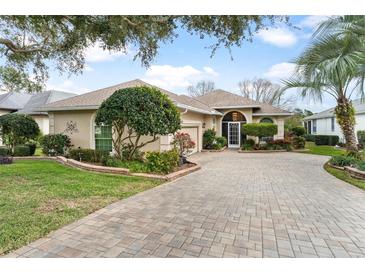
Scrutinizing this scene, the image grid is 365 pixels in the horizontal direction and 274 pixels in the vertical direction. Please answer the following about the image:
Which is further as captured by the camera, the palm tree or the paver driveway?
the palm tree

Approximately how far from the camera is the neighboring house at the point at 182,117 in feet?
41.1

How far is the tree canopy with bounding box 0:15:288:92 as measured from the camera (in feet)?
19.5

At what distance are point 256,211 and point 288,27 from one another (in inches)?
184

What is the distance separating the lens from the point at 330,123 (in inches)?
1004

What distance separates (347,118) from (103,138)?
12175mm

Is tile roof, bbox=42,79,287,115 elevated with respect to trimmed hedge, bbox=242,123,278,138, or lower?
elevated

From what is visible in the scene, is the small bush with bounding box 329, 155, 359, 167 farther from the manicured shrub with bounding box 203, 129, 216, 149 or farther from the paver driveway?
the manicured shrub with bounding box 203, 129, 216, 149

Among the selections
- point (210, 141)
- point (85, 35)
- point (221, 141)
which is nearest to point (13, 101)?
point (210, 141)

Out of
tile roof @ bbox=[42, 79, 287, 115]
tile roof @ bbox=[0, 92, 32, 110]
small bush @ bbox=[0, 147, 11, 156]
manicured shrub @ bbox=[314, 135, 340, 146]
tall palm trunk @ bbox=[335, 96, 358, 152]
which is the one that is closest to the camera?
tall palm trunk @ bbox=[335, 96, 358, 152]

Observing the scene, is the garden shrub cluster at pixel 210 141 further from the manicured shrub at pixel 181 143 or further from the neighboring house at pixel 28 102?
the neighboring house at pixel 28 102

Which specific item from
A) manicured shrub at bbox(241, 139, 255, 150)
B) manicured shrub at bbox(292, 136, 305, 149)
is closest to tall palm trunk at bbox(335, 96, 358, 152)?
manicured shrub at bbox(241, 139, 255, 150)

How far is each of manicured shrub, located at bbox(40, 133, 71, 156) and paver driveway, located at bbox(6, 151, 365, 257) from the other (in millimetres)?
8315
